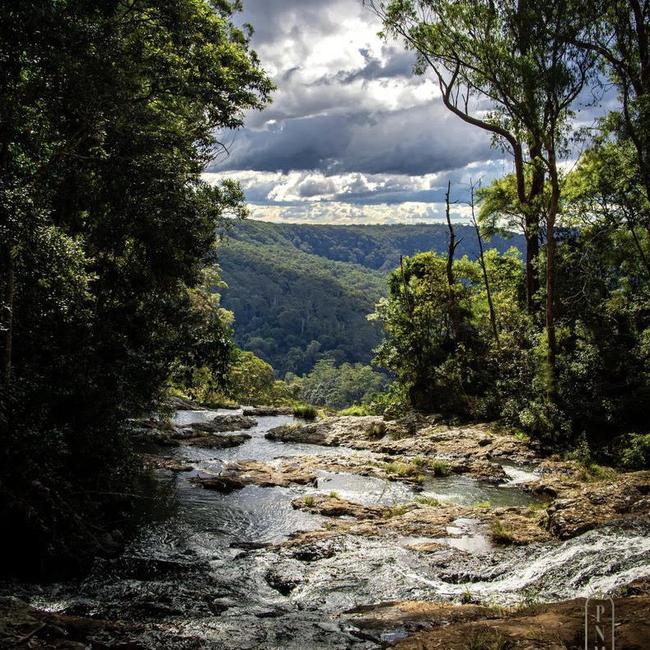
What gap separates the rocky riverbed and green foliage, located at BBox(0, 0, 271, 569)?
209 centimetres

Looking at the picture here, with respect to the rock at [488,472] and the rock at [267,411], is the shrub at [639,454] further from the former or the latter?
the rock at [267,411]

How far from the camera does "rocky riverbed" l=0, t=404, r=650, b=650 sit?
7555 millimetres

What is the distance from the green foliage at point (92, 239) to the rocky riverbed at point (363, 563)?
6.85ft

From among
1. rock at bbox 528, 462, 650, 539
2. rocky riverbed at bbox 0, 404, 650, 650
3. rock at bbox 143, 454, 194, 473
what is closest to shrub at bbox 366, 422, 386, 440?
rocky riverbed at bbox 0, 404, 650, 650

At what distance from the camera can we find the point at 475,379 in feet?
112

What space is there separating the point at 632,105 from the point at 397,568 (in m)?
19.0

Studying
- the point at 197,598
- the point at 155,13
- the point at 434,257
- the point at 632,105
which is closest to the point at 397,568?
→ the point at 197,598

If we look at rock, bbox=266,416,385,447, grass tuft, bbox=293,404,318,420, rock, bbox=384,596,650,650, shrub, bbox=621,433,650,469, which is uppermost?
rock, bbox=384,596,650,650

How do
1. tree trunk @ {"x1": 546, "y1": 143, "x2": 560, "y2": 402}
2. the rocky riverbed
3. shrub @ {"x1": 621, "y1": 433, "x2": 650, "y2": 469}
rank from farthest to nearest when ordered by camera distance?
1. tree trunk @ {"x1": 546, "y1": 143, "x2": 560, "y2": 402}
2. shrub @ {"x1": 621, "y1": 433, "x2": 650, "y2": 469}
3. the rocky riverbed

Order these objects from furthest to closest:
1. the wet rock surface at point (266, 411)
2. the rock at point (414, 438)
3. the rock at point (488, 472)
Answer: the wet rock surface at point (266, 411), the rock at point (414, 438), the rock at point (488, 472)

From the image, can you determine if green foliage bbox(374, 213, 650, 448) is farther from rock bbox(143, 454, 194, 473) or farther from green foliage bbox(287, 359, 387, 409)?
green foliage bbox(287, 359, 387, 409)

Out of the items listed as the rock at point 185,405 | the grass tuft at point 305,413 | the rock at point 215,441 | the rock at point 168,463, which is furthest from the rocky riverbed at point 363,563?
the rock at point 185,405

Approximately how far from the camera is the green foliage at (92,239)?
32.5ft

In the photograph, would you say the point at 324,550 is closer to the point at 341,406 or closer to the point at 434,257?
the point at 434,257
